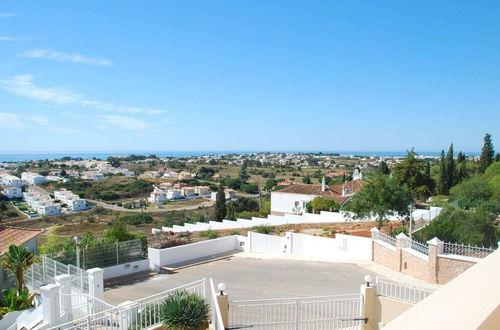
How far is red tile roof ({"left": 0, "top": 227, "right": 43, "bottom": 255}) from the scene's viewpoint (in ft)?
59.2

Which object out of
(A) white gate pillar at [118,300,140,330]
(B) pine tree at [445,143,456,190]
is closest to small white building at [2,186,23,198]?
(B) pine tree at [445,143,456,190]

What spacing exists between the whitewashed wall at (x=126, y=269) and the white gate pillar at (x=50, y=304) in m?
6.20

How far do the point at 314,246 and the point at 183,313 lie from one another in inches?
469

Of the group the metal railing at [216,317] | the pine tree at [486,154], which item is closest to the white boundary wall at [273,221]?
the metal railing at [216,317]

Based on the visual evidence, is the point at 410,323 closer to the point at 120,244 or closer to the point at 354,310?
the point at 354,310

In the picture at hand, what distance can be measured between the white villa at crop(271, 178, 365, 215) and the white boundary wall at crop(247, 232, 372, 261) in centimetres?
1949

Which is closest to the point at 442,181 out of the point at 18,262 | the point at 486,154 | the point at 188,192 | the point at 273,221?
the point at 486,154

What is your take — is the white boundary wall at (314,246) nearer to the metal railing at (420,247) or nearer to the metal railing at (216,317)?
the metal railing at (420,247)

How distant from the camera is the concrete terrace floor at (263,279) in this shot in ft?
45.1

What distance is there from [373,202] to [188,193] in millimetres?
83162

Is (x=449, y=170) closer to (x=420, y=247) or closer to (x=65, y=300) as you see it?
(x=420, y=247)

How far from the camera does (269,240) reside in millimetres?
20438

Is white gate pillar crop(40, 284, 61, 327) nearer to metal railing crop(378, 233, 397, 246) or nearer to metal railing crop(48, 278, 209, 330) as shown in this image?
metal railing crop(48, 278, 209, 330)

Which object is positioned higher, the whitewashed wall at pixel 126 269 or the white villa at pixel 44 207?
the whitewashed wall at pixel 126 269
